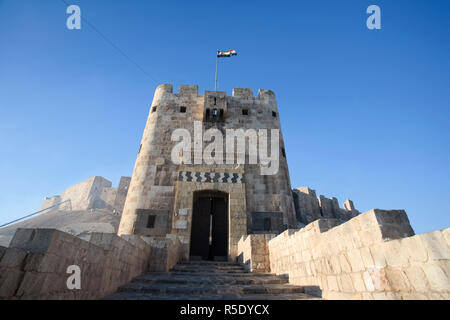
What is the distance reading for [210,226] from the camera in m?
11.2

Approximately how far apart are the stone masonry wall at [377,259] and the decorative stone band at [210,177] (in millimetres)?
6329

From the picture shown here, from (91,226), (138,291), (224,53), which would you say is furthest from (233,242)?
(91,226)

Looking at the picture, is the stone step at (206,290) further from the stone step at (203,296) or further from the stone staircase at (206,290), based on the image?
the stone step at (203,296)

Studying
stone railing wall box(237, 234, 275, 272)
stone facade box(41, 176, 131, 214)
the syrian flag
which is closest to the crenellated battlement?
the syrian flag

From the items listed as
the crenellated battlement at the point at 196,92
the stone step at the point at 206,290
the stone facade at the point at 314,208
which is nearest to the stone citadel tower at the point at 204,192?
the crenellated battlement at the point at 196,92

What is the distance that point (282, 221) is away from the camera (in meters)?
10.2

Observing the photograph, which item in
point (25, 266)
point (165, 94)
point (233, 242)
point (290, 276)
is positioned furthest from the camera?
point (165, 94)

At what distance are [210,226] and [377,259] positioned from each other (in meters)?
9.17

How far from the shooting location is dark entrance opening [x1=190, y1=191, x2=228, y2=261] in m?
10.7

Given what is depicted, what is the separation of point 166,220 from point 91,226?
73.4 ft

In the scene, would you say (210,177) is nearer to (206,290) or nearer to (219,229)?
(219,229)

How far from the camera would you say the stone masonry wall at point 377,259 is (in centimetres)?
199

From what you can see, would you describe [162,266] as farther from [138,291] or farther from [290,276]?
[290,276]

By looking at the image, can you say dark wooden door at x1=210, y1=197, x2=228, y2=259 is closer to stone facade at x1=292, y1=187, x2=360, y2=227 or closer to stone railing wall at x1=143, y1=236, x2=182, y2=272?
stone railing wall at x1=143, y1=236, x2=182, y2=272
